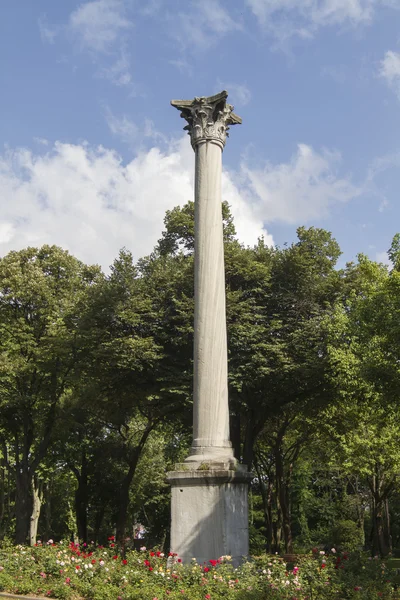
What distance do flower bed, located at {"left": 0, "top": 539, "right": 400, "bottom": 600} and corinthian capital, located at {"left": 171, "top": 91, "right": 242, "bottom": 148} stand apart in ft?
36.6

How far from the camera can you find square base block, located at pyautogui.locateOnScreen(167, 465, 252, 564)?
13.3 metres

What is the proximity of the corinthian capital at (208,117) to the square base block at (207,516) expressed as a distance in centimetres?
935

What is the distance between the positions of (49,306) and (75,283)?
89.4 inches

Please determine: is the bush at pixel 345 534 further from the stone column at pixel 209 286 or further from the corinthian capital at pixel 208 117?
the corinthian capital at pixel 208 117

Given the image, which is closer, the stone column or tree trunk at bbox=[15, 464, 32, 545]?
the stone column

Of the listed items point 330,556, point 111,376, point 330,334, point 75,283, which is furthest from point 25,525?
point 330,556

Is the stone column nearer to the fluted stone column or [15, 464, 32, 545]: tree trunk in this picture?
the fluted stone column

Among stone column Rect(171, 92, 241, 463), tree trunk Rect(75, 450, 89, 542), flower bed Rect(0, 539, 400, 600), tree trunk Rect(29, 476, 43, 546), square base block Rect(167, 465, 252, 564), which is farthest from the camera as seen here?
tree trunk Rect(29, 476, 43, 546)

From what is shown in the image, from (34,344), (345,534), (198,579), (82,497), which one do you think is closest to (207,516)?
(198,579)

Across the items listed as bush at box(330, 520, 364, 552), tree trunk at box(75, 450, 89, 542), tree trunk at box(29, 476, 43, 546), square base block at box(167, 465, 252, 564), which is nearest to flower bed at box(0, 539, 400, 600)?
square base block at box(167, 465, 252, 564)

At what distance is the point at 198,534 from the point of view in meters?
13.4

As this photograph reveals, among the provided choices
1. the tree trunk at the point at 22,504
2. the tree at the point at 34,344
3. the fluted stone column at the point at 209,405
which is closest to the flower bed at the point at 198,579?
the fluted stone column at the point at 209,405

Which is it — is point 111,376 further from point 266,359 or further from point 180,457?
point 180,457

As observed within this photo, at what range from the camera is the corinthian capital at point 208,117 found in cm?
1705
